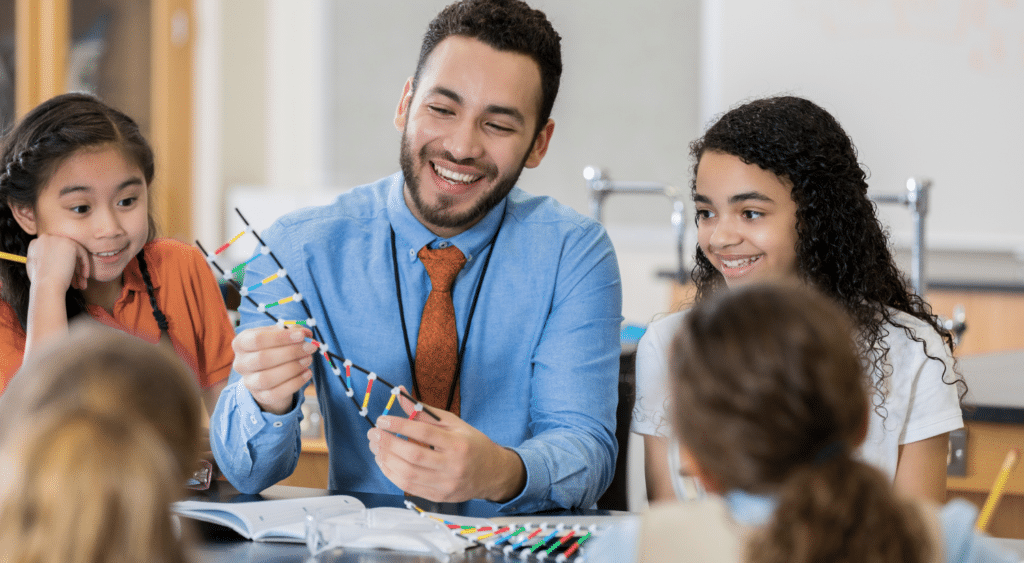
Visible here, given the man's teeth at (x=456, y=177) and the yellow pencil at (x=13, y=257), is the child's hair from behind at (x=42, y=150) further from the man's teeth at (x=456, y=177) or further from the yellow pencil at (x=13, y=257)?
the man's teeth at (x=456, y=177)

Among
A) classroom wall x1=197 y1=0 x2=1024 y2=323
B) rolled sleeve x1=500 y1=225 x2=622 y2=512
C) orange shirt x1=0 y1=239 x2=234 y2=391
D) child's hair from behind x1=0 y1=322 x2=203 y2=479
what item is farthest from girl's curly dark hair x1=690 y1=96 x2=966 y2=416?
classroom wall x1=197 y1=0 x2=1024 y2=323

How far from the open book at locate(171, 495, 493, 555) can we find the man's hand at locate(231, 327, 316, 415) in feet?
0.51

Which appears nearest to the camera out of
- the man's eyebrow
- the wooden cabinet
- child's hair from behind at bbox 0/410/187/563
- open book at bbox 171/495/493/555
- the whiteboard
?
child's hair from behind at bbox 0/410/187/563

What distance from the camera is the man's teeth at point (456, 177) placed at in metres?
1.57

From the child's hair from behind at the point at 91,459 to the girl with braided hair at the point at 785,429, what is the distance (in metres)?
0.36

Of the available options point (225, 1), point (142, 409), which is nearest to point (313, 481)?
point (142, 409)

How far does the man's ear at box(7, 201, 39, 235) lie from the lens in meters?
1.63

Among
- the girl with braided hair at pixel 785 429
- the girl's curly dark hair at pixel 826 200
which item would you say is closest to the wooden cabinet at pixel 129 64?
the girl's curly dark hair at pixel 826 200

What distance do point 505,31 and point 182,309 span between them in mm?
815

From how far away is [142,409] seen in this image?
0.60 metres

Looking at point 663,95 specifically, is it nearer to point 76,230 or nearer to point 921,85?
point 921,85

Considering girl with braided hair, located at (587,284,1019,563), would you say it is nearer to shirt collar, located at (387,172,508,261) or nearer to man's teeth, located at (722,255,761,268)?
man's teeth, located at (722,255,761,268)

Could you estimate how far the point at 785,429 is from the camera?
0.65 meters

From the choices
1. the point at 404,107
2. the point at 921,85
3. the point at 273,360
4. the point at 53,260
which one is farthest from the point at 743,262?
the point at 921,85
